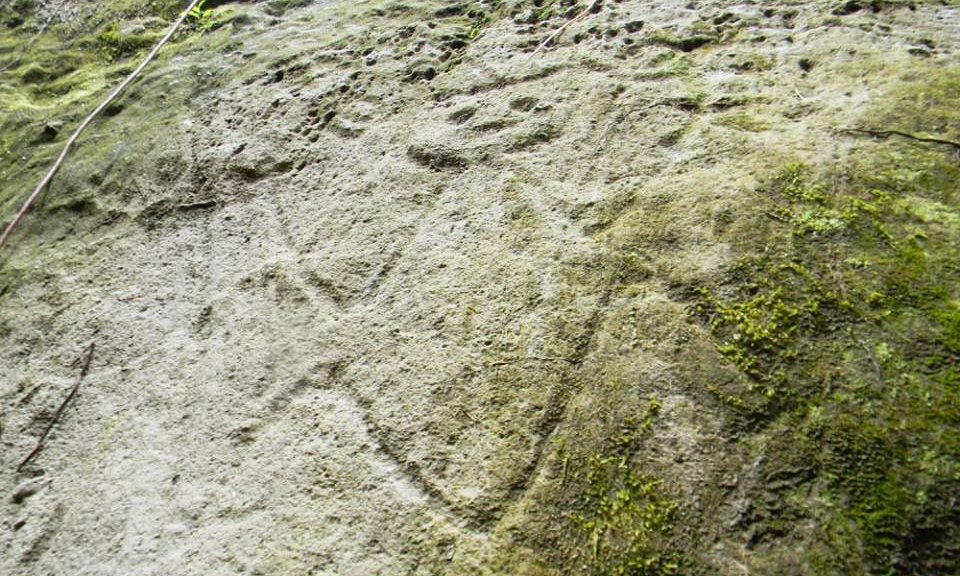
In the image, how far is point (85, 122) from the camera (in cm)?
252

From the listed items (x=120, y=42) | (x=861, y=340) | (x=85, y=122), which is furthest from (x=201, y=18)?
(x=861, y=340)

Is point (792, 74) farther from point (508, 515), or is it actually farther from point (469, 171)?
point (508, 515)

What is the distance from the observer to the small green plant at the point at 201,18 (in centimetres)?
287

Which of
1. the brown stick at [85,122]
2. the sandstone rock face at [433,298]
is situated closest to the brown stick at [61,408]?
the sandstone rock face at [433,298]

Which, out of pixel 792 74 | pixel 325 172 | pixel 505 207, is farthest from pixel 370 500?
pixel 792 74

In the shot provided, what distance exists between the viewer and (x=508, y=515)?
3.61 feet

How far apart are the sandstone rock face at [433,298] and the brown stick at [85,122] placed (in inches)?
2.6

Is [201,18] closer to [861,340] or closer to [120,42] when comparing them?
[120,42]

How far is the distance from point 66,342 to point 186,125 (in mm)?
908

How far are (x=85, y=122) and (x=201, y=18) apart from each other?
0.77 m

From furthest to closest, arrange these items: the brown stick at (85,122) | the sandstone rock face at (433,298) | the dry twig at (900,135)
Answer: the brown stick at (85,122)
the dry twig at (900,135)
the sandstone rock face at (433,298)

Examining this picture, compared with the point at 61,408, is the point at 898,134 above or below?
above

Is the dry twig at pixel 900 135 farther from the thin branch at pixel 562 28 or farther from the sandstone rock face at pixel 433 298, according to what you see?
the thin branch at pixel 562 28

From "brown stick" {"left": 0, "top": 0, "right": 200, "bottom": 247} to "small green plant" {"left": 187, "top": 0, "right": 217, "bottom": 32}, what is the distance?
0.02 m
